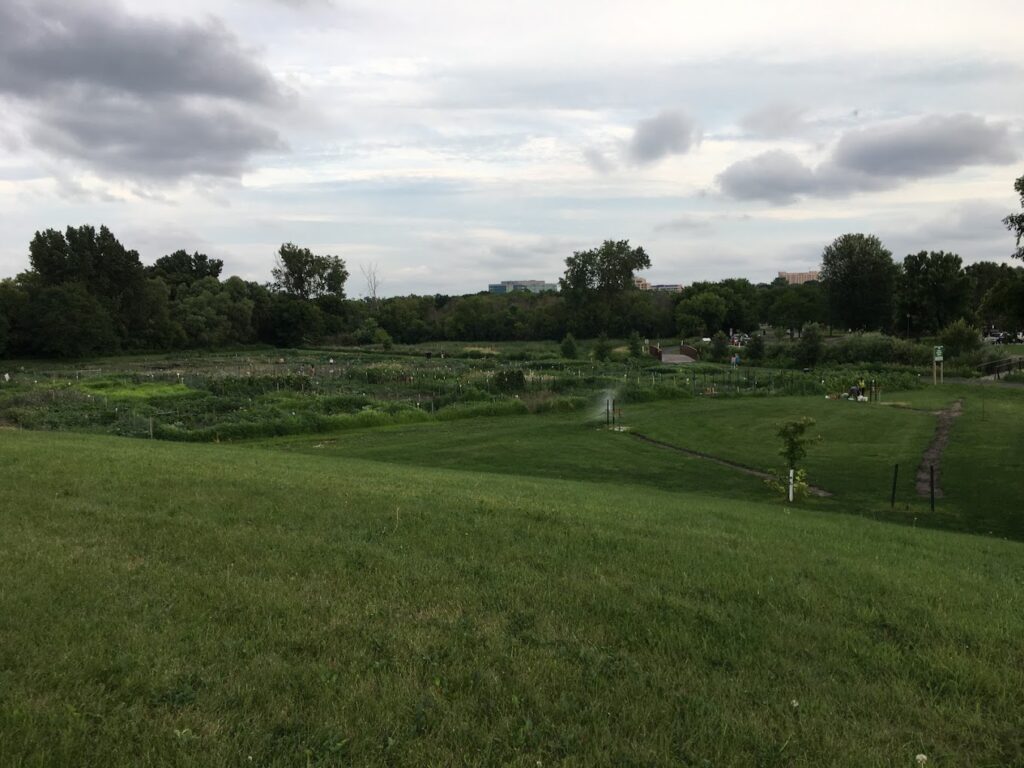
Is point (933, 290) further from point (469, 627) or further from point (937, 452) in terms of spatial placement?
point (469, 627)

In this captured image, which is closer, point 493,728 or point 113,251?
point 493,728

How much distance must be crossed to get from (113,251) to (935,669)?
95.4 metres

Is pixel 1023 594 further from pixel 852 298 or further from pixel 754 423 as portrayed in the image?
pixel 852 298

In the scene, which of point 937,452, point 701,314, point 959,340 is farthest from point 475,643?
point 701,314

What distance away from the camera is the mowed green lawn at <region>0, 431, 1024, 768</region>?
A: 3822 mm

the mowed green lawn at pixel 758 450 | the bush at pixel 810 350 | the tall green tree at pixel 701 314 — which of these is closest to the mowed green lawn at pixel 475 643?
the mowed green lawn at pixel 758 450

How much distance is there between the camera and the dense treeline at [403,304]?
73.6 metres

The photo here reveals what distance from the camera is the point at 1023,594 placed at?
284 inches

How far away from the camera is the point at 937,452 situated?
930 inches

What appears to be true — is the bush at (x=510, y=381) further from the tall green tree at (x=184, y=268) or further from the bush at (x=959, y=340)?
the tall green tree at (x=184, y=268)

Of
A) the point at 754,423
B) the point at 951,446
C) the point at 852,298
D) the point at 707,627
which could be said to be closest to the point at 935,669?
the point at 707,627

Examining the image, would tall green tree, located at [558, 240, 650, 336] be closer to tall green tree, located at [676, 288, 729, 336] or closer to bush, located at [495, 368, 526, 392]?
tall green tree, located at [676, 288, 729, 336]

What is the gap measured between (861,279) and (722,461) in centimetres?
7264

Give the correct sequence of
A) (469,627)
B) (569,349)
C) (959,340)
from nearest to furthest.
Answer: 1. (469,627)
2. (959,340)
3. (569,349)
